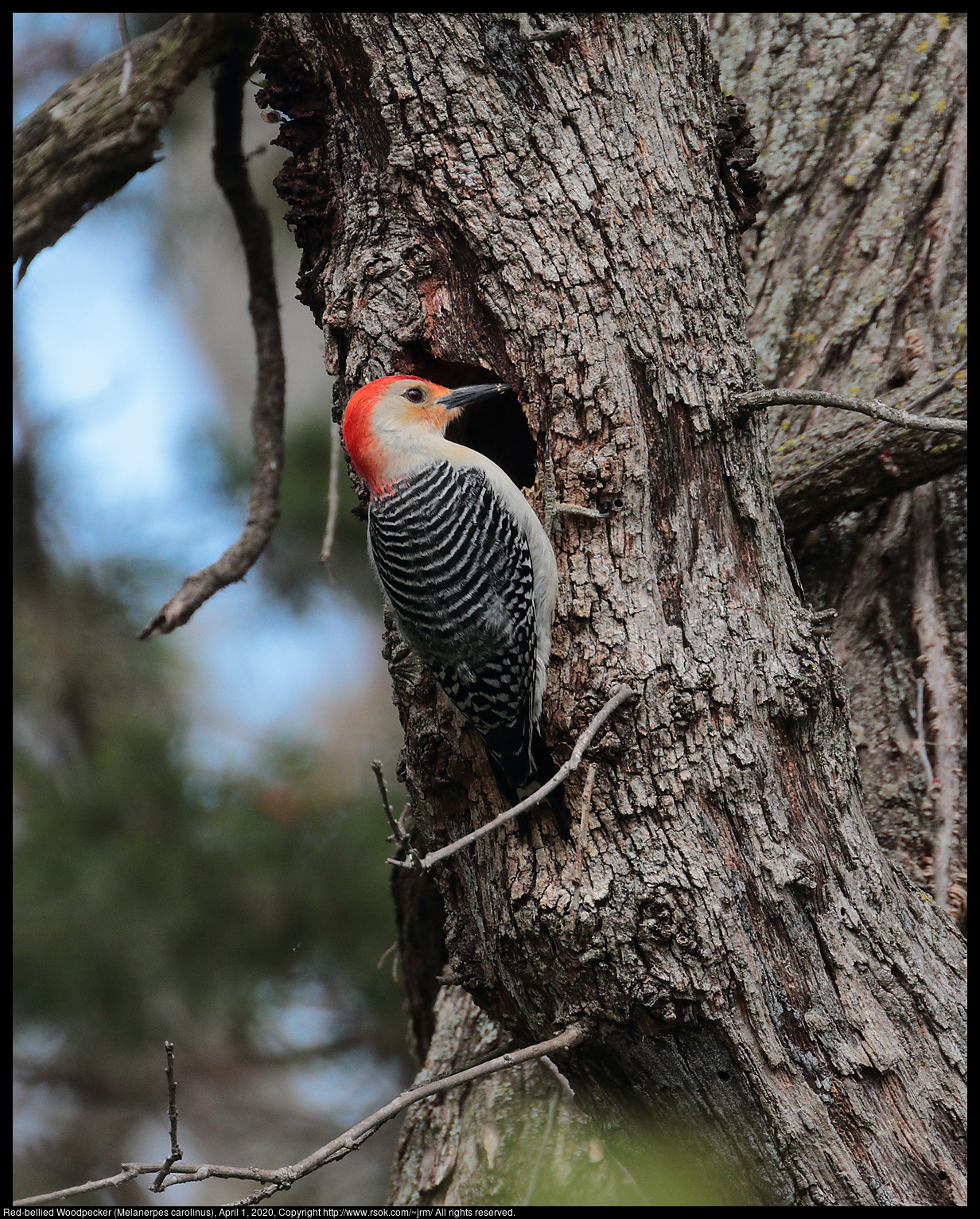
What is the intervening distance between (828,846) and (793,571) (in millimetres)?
812

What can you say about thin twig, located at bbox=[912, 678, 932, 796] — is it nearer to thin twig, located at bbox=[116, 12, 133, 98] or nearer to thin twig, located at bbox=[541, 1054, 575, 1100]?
thin twig, located at bbox=[541, 1054, 575, 1100]

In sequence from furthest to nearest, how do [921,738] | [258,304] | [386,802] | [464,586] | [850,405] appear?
[258,304] < [921,738] < [464,586] < [850,405] < [386,802]

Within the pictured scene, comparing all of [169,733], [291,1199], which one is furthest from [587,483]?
[291,1199]

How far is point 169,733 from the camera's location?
5512 mm

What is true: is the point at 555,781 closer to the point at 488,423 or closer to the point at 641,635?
the point at 641,635

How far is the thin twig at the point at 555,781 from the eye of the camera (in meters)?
1.90

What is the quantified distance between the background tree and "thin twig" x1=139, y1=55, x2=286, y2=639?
3.07 feet

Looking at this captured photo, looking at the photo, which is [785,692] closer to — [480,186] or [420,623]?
[420,623]

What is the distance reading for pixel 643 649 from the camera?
256 centimetres

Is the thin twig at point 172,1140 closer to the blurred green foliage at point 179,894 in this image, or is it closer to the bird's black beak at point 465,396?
the bird's black beak at point 465,396

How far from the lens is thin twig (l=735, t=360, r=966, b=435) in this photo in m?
2.29

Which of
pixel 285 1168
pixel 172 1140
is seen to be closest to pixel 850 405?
pixel 285 1168

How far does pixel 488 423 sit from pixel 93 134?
170 centimetres

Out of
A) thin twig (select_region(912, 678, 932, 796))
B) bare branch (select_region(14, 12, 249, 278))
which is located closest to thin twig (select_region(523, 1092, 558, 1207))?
thin twig (select_region(912, 678, 932, 796))
